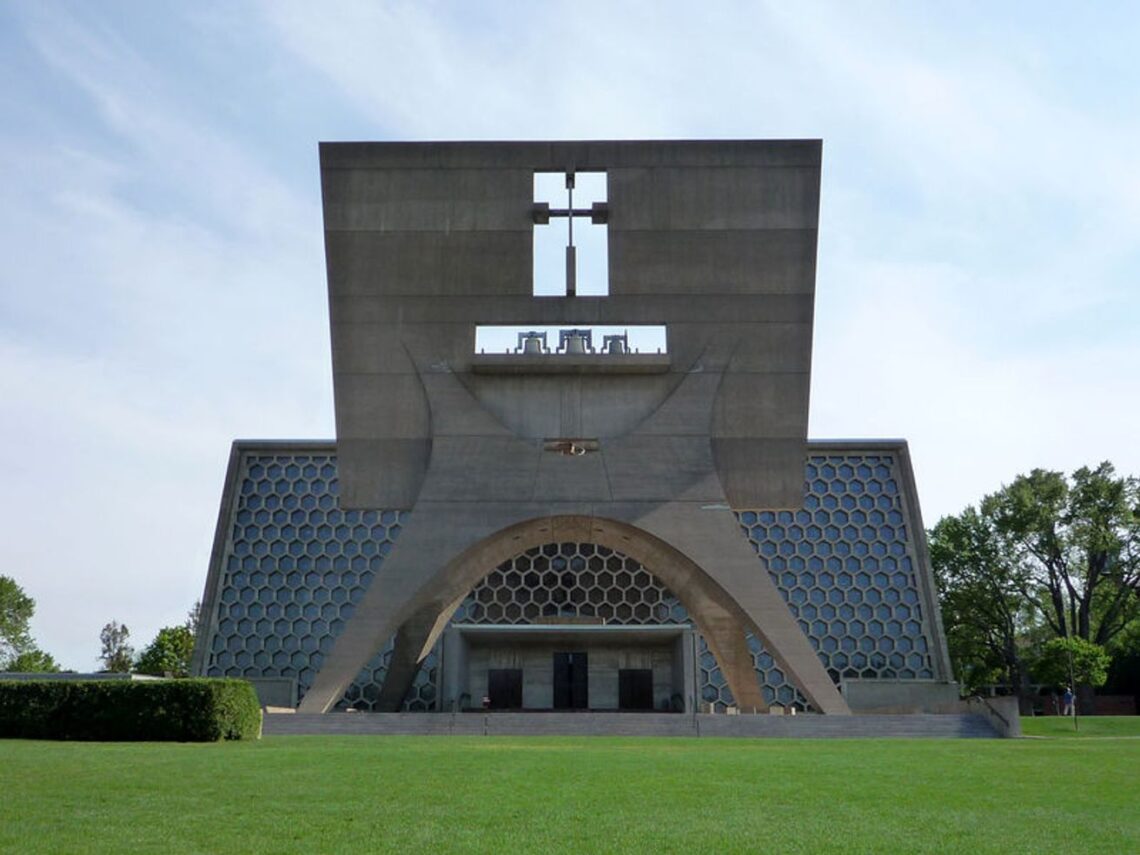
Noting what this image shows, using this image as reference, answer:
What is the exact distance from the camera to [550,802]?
24.4ft

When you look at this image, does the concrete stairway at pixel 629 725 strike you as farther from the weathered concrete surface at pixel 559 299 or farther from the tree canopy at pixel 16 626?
A: the tree canopy at pixel 16 626

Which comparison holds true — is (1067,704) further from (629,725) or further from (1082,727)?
(629,725)

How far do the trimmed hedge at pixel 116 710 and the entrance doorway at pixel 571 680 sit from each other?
1821 centimetres

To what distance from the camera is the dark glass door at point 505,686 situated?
107 feet

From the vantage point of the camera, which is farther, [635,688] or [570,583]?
[570,583]

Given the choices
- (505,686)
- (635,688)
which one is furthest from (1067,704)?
(505,686)

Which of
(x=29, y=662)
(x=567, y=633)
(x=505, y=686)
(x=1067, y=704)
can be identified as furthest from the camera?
(x=29, y=662)

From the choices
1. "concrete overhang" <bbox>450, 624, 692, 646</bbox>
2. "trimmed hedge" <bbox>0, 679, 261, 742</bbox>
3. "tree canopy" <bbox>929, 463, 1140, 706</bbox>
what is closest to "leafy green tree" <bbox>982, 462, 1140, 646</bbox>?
"tree canopy" <bbox>929, 463, 1140, 706</bbox>

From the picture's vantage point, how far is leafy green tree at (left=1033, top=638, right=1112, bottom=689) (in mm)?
29141

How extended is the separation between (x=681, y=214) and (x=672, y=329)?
8.30ft

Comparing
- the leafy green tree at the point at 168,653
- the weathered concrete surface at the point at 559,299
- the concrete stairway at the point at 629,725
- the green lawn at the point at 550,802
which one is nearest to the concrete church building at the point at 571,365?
the weathered concrete surface at the point at 559,299

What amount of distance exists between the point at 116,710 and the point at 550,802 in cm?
978

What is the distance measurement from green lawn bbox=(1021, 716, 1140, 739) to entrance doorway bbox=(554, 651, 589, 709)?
12220 millimetres

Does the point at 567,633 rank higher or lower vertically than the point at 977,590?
lower
